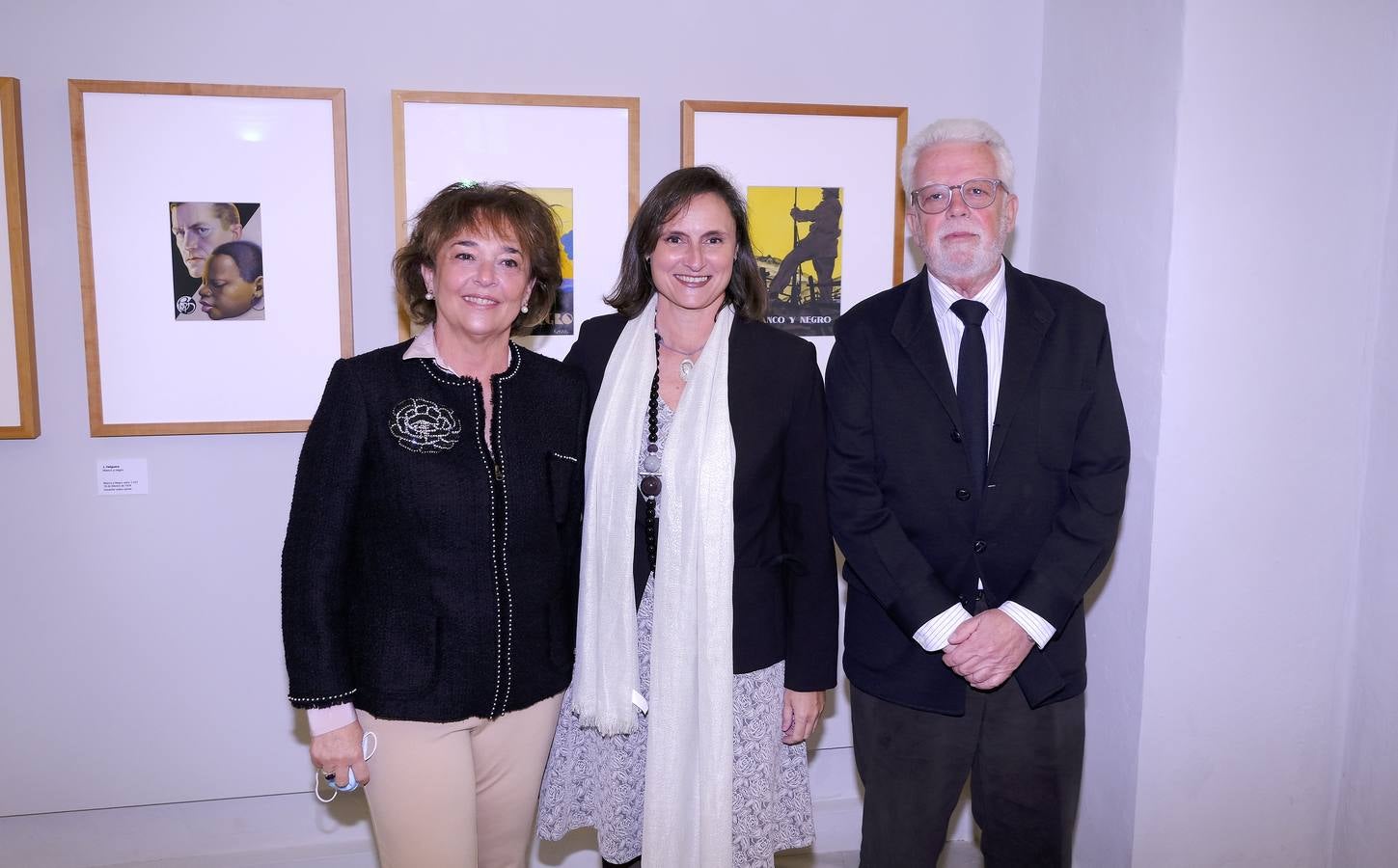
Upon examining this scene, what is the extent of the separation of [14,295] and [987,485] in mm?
2507

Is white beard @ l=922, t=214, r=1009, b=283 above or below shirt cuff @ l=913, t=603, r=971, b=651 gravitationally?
above

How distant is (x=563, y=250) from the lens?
2.56 m

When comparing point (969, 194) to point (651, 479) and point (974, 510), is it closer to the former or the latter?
point (974, 510)

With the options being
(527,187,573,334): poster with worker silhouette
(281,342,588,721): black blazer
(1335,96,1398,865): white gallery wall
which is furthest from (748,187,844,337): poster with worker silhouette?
(1335,96,1398,865): white gallery wall

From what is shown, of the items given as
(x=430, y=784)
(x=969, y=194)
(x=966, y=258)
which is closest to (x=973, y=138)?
(x=969, y=194)

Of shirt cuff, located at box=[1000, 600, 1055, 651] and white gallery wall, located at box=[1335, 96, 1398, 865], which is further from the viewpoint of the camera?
white gallery wall, located at box=[1335, 96, 1398, 865]

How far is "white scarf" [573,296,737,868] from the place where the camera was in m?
1.82

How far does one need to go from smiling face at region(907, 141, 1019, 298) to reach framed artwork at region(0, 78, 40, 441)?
231cm

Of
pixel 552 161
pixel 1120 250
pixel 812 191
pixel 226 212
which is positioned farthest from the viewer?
pixel 812 191

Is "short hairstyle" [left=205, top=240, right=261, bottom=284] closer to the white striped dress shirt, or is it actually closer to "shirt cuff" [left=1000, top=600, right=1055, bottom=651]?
the white striped dress shirt

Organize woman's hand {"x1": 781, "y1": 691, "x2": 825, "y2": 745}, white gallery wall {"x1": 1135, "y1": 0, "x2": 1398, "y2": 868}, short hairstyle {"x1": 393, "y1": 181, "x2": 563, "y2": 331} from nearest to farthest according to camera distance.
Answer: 1. short hairstyle {"x1": 393, "y1": 181, "x2": 563, "y2": 331}
2. woman's hand {"x1": 781, "y1": 691, "x2": 825, "y2": 745}
3. white gallery wall {"x1": 1135, "y1": 0, "x2": 1398, "y2": 868}

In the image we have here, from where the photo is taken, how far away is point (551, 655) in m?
1.77

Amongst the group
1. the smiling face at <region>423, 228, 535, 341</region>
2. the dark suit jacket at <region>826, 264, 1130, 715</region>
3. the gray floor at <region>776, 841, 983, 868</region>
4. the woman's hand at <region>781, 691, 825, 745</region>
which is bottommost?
the gray floor at <region>776, 841, 983, 868</region>

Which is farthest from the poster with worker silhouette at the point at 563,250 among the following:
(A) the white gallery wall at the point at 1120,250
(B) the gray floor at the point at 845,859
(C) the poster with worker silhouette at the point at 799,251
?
(B) the gray floor at the point at 845,859
